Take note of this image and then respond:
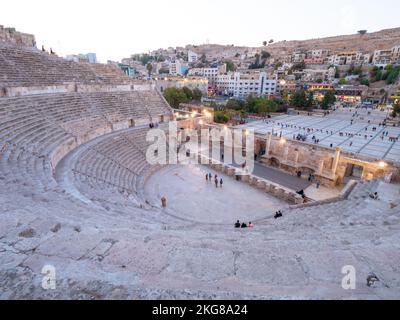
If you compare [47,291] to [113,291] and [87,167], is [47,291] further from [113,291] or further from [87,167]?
[87,167]

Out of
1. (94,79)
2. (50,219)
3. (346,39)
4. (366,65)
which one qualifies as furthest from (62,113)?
(346,39)

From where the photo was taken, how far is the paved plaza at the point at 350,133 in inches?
926

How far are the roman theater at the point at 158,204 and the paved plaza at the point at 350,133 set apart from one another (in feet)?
1.46

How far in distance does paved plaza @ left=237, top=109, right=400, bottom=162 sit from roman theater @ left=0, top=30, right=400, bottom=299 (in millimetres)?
446

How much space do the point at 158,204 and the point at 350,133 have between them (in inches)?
1202

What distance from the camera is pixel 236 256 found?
3.05m

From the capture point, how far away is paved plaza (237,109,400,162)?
77.2 ft

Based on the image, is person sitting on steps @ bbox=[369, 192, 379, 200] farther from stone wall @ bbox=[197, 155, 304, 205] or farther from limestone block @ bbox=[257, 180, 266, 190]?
limestone block @ bbox=[257, 180, 266, 190]

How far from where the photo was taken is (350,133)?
103 feet

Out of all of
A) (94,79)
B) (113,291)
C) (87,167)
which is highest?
(94,79)

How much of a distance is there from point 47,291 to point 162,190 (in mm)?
12756

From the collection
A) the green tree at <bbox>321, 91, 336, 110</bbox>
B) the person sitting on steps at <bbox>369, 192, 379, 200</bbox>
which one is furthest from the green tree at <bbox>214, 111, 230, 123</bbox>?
the green tree at <bbox>321, 91, 336, 110</bbox>

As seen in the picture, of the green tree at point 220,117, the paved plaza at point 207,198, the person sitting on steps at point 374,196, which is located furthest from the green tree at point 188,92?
the person sitting on steps at point 374,196
